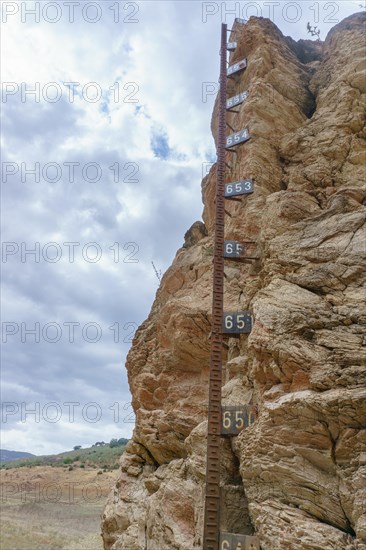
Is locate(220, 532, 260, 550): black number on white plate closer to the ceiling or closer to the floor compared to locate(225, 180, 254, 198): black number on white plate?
closer to the floor

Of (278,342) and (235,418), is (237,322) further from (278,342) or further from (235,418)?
(278,342)

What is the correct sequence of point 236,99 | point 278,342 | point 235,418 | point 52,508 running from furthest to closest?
1. point 52,508
2. point 236,99
3. point 235,418
4. point 278,342

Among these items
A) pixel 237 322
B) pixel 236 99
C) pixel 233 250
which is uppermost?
pixel 236 99

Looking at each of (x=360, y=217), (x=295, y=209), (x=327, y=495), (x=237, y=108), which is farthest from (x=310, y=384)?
(x=237, y=108)

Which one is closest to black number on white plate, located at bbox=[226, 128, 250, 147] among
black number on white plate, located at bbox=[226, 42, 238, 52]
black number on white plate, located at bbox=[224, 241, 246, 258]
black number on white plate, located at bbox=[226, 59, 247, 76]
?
black number on white plate, located at bbox=[226, 59, 247, 76]

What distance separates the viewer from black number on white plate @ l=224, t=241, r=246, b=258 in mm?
14791

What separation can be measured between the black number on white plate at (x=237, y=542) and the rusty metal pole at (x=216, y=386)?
0.31 meters

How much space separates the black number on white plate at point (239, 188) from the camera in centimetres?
1623

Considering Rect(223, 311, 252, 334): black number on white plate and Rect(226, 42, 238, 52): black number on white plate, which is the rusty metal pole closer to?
Rect(223, 311, 252, 334): black number on white plate

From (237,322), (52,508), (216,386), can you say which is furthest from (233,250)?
(52,508)

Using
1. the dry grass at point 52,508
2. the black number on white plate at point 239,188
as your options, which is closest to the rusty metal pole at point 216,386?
the black number on white plate at point 239,188

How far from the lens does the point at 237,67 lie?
1995 centimetres

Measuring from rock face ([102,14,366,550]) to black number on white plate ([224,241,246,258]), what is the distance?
72cm

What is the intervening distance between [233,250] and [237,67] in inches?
367
